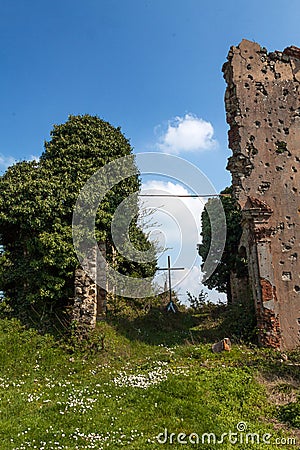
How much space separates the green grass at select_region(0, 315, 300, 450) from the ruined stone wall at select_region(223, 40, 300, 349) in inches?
62.7

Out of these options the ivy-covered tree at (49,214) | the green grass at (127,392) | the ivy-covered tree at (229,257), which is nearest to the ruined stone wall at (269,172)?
the green grass at (127,392)

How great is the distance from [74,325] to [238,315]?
16.2 ft

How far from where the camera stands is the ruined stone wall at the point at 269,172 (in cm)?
1013

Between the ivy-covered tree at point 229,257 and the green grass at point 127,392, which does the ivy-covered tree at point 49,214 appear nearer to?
the green grass at point 127,392

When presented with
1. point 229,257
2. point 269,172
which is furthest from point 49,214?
point 229,257

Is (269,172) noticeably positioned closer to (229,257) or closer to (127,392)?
(127,392)

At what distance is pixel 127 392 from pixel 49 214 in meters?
6.42

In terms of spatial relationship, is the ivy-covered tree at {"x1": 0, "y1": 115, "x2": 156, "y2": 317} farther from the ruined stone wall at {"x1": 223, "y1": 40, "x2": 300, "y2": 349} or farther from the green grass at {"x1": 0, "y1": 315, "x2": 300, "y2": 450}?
the ruined stone wall at {"x1": 223, "y1": 40, "x2": 300, "y2": 349}

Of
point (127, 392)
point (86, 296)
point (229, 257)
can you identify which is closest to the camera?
point (127, 392)

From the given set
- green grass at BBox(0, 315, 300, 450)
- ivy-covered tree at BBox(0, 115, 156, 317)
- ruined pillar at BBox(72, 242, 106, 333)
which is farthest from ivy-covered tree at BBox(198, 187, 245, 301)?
ruined pillar at BBox(72, 242, 106, 333)

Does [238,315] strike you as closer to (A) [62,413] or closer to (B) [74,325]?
(B) [74,325]

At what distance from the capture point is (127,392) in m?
6.63

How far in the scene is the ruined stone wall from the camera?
10133 millimetres

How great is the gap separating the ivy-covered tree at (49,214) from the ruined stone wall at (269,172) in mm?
4558
